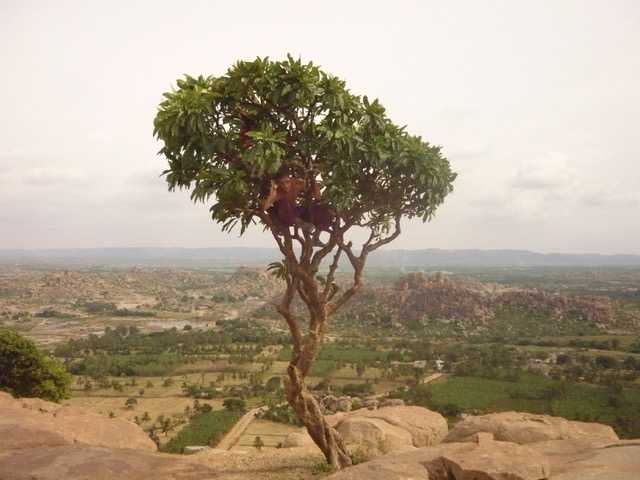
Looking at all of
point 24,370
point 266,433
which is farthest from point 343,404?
point 24,370

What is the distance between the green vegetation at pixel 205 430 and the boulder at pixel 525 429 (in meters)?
26.6

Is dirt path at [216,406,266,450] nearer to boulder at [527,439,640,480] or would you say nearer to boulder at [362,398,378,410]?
boulder at [362,398,378,410]

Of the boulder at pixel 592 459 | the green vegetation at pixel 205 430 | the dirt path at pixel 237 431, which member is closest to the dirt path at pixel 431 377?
the dirt path at pixel 237 431

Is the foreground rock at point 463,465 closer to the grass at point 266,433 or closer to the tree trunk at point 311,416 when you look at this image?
the tree trunk at point 311,416

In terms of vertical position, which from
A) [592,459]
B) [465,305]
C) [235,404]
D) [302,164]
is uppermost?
[302,164]

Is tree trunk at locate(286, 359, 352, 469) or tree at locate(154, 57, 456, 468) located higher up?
tree at locate(154, 57, 456, 468)

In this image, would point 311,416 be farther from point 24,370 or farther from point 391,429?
point 24,370

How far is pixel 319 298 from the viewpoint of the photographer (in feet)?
46.5

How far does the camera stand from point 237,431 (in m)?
44.0

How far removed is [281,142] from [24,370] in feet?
89.9

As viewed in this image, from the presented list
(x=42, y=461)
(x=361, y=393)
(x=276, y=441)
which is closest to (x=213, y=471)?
(x=42, y=461)

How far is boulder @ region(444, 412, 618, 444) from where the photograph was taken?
16.9 m

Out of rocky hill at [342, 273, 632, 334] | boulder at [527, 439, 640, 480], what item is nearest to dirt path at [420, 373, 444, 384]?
rocky hill at [342, 273, 632, 334]

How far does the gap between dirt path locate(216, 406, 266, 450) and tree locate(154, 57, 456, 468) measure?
27991 mm
